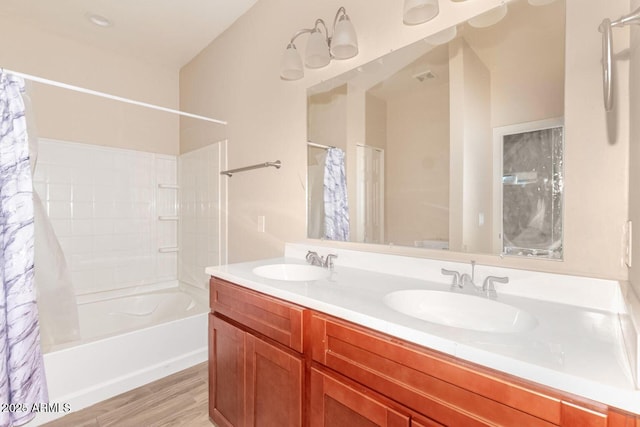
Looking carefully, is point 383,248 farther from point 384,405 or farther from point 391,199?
point 384,405

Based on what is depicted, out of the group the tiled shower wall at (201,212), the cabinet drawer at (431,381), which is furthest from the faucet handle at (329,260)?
the tiled shower wall at (201,212)

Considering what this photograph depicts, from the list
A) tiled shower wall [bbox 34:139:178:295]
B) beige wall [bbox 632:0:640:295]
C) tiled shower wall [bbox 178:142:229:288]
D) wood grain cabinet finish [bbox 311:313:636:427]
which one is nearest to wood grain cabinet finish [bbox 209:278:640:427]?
wood grain cabinet finish [bbox 311:313:636:427]

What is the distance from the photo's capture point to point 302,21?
1850 millimetres

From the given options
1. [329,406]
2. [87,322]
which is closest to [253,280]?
[329,406]

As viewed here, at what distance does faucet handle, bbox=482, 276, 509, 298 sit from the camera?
0.99m

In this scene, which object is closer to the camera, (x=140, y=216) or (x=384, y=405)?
(x=384, y=405)

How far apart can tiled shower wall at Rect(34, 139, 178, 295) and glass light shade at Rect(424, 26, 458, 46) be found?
268 centimetres

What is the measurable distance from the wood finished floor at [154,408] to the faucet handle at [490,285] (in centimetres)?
155

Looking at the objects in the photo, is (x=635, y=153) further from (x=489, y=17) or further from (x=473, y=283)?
(x=489, y=17)

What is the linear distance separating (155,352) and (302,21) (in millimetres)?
2353

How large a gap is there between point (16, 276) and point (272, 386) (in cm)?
134

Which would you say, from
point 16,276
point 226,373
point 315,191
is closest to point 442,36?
point 315,191

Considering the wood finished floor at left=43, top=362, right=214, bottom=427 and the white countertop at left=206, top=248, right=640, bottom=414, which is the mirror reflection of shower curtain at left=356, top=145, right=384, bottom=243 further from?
the wood finished floor at left=43, top=362, right=214, bottom=427

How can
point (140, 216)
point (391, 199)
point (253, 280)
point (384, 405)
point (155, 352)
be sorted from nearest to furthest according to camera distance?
point (384, 405), point (253, 280), point (391, 199), point (155, 352), point (140, 216)
